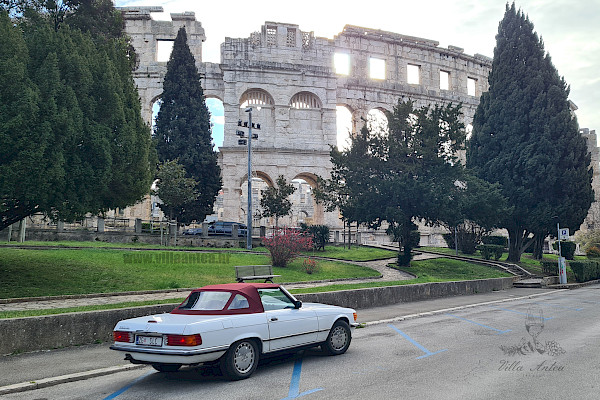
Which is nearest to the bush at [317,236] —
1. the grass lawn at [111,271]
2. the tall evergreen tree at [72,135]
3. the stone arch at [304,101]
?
the grass lawn at [111,271]

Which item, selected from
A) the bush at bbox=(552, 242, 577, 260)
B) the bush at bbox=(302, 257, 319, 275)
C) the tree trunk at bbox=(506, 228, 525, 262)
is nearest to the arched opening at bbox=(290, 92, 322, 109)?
the tree trunk at bbox=(506, 228, 525, 262)

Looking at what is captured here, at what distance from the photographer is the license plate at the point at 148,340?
19.6ft

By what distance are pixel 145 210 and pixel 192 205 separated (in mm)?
9832

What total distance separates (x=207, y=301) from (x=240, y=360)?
3.39 feet

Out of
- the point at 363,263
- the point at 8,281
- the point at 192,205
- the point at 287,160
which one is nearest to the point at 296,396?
the point at 8,281

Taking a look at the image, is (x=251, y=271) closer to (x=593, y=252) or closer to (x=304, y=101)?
(x=304, y=101)

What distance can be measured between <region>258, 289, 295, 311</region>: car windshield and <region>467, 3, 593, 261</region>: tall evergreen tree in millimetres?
28580

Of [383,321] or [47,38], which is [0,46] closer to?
[47,38]

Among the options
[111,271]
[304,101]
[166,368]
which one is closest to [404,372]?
[166,368]

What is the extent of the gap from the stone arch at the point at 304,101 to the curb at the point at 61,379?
4170 centimetres

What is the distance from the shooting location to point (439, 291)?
17516 millimetres

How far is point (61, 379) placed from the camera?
253 inches

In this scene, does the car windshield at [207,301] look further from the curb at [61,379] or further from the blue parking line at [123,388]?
the curb at [61,379]

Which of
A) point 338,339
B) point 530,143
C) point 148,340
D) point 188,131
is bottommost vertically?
point 338,339
